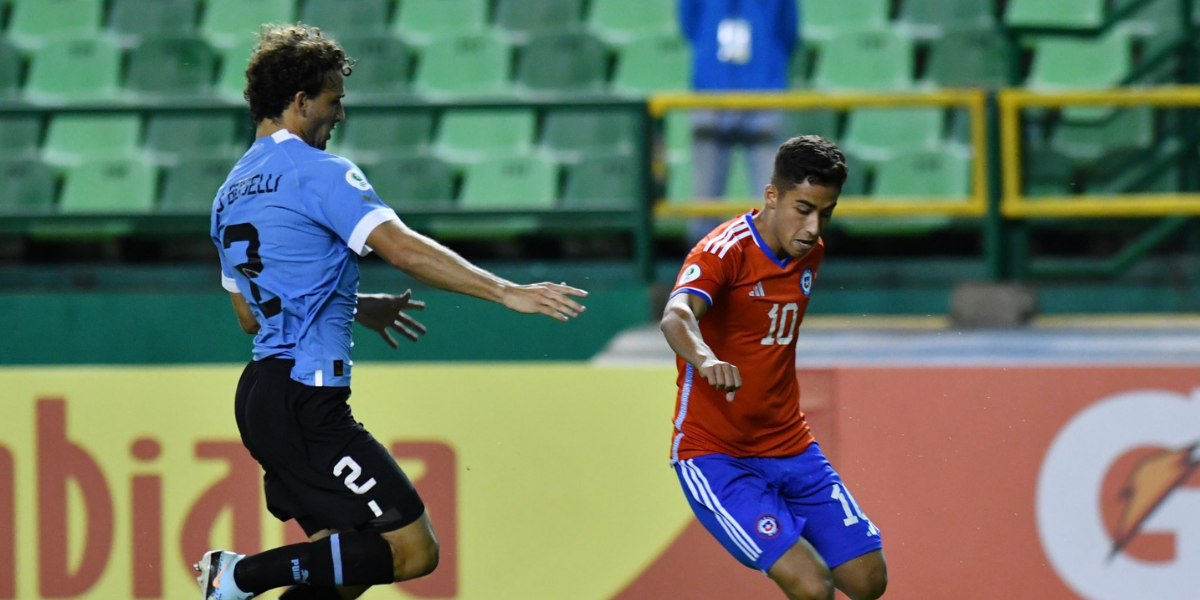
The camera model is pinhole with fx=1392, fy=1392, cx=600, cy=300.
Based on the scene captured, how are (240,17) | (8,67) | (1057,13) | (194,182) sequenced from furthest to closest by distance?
1. (240,17)
2. (8,67)
3. (1057,13)
4. (194,182)

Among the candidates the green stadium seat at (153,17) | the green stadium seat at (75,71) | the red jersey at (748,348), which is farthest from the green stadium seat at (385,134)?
the red jersey at (748,348)

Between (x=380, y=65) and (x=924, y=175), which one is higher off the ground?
(x=380, y=65)

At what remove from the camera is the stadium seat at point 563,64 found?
29.1 ft

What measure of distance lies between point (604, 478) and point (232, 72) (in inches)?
205

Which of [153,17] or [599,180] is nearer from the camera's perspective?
[599,180]

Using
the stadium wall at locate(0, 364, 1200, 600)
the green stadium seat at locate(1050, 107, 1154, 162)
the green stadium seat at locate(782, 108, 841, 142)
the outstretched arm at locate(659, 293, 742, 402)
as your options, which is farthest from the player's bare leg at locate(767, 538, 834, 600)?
the green stadium seat at locate(1050, 107, 1154, 162)

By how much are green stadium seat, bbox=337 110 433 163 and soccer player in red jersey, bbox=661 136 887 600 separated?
176 inches

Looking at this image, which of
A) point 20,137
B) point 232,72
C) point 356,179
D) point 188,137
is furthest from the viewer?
point 232,72

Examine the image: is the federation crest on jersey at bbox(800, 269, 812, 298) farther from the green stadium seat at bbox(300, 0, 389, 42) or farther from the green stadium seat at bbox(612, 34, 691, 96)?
the green stadium seat at bbox(300, 0, 389, 42)

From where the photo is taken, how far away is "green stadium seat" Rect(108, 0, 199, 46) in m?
9.90

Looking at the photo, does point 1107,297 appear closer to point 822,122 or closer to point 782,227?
point 822,122

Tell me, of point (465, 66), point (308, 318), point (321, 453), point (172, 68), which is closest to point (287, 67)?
point (308, 318)

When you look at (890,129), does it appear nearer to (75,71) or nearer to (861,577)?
(861,577)

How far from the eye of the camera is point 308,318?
12.8 ft
